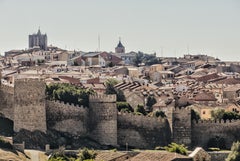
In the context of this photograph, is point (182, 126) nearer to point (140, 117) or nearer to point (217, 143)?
point (217, 143)

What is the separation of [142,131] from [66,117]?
16.6 feet

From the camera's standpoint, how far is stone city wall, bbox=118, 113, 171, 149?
5722 centimetres

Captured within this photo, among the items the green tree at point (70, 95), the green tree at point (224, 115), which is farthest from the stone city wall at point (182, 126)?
the green tree at point (70, 95)

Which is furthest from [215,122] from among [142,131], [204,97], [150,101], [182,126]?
[204,97]

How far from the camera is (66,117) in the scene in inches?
2196

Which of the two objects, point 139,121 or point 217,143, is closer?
point 217,143

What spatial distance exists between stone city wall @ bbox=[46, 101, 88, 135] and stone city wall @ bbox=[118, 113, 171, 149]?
239 centimetres

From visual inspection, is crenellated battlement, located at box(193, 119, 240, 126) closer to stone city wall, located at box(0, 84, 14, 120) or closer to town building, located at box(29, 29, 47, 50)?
stone city wall, located at box(0, 84, 14, 120)

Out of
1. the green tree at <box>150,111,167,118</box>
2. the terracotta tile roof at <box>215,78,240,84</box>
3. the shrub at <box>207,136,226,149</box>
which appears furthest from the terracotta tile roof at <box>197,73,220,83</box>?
the shrub at <box>207,136,226,149</box>

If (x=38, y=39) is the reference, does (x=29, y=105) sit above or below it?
below

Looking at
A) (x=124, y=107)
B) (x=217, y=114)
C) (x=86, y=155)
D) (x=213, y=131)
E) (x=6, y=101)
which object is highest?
(x=6, y=101)

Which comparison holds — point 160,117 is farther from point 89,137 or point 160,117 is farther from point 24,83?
point 24,83

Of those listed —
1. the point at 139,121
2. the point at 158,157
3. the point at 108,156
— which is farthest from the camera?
the point at 139,121

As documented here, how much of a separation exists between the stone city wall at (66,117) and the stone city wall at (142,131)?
2395 millimetres
